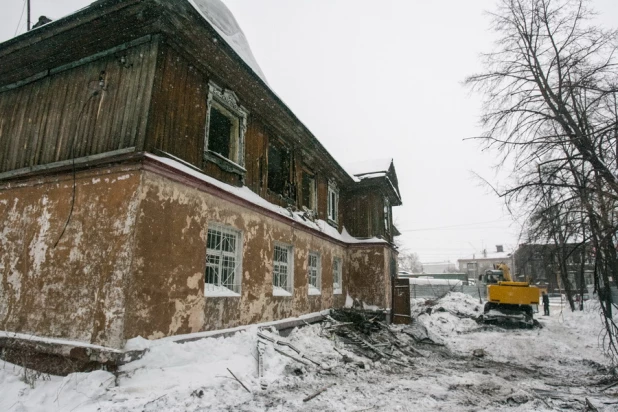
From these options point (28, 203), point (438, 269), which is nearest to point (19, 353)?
point (28, 203)

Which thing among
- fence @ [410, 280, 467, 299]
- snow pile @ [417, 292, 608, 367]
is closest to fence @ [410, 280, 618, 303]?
fence @ [410, 280, 467, 299]

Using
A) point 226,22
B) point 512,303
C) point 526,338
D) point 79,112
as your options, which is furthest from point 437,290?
point 79,112

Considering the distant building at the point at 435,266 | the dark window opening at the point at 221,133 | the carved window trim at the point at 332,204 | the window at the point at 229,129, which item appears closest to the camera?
the window at the point at 229,129

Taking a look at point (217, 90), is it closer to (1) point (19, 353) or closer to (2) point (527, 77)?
(1) point (19, 353)

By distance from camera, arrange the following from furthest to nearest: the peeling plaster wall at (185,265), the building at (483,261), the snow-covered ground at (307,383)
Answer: the building at (483,261)
the peeling plaster wall at (185,265)
the snow-covered ground at (307,383)

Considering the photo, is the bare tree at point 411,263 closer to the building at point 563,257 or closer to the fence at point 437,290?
the fence at point 437,290

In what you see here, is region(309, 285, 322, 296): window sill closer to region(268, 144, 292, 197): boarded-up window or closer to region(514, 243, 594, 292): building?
region(268, 144, 292, 197): boarded-up window

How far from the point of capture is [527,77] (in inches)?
324

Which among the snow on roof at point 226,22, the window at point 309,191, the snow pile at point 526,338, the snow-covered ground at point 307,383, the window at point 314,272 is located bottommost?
the snow pile at point 526,338

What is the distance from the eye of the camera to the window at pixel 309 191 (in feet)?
43.1

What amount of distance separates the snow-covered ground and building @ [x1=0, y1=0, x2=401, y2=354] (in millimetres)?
570

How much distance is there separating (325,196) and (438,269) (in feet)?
344

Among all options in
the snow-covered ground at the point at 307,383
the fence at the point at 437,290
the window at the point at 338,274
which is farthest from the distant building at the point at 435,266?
the snow-covered ground at the point at 307,383

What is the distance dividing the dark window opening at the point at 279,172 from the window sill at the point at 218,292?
418cm
